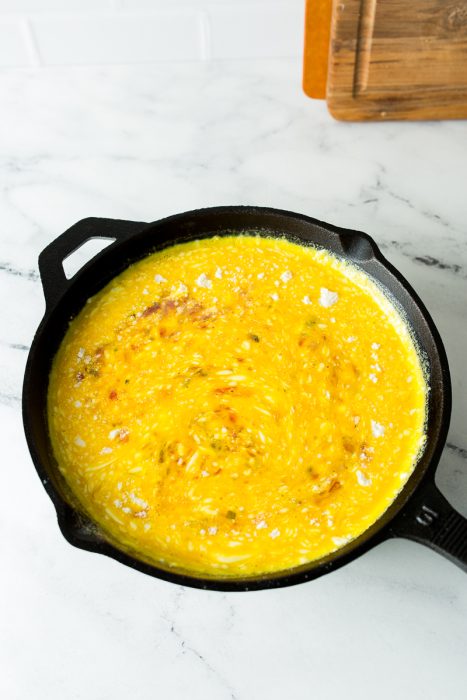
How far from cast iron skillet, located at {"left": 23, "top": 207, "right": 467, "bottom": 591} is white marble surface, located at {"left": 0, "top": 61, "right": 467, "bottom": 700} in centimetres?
15

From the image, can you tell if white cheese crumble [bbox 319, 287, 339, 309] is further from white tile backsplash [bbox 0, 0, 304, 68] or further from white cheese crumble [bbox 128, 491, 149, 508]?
white tile backsplash [bbox 0, 0, 304, 68]

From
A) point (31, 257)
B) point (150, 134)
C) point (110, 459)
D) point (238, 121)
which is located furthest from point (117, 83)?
point (110, 459)

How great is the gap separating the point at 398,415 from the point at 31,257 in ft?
2.24

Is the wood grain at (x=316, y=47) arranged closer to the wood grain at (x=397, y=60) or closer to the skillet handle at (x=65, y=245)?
the wood grain at (x=397, y=60)

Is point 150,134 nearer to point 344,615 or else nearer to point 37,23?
point 37,23

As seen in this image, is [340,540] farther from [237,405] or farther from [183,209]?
[183,209]

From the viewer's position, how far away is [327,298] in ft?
3.61

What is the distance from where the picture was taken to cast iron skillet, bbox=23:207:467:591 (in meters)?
0.87

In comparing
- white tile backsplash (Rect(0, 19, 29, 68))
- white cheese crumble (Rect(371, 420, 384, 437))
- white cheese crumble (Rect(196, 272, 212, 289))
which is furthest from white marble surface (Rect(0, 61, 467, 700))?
white cheese crumble (Rect(196, 272, 212, 289))

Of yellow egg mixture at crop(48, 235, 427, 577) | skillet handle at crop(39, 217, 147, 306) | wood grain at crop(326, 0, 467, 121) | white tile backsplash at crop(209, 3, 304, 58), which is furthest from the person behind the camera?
white tile backsplash at crop(209, 3, 304, 58)

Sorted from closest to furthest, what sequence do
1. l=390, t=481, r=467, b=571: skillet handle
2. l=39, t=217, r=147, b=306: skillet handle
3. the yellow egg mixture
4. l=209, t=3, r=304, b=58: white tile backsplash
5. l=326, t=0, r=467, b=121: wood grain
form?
l=390, t=481, r=467, b=571: skillet handle, the yellow egg mixture, l=39, t=217, r=147, b=306: skillet handle, l=326, t=0, r=467, b=121: wood grain, l=209, t=3, r=304, b=58: white tile backsplash

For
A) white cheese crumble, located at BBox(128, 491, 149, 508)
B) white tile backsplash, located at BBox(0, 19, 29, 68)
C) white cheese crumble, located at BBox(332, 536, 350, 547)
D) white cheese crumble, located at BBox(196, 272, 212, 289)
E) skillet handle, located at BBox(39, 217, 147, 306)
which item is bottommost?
white cheese crumble, located at BBox(128, 491, 149, 508)

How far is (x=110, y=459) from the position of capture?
3.37 ft

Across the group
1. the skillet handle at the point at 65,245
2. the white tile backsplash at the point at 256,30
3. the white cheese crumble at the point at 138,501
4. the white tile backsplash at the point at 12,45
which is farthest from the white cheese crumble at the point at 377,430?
the white tile backsplash at the point at 12,45
